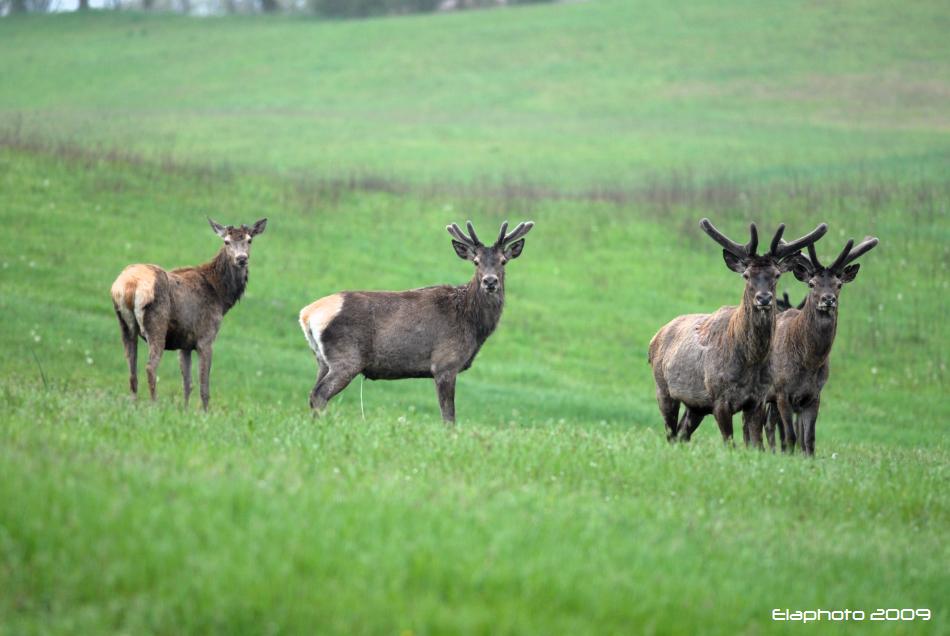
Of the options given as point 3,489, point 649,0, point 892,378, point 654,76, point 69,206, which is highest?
point 649,0

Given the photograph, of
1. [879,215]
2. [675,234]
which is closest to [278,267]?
[675,234]

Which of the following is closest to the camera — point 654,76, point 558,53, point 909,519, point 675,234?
point 909,519

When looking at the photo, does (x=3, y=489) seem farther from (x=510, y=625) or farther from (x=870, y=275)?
(x=870, y=275)

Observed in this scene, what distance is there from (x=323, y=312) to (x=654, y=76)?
52.7 m

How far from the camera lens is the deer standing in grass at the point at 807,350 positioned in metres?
13.0

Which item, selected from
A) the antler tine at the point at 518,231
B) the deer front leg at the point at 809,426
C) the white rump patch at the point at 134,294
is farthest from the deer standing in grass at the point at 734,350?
the white rump patch at the point at 134,294

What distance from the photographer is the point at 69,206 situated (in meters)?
26.8

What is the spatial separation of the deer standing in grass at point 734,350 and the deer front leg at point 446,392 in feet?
7.69

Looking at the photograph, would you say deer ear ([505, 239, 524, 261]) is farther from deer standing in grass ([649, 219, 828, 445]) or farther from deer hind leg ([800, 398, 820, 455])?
deer hind leg ([800, 398, 820, 455])

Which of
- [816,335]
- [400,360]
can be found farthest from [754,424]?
[400,360]

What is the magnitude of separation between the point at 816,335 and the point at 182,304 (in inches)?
275

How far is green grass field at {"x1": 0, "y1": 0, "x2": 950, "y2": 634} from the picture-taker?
20.1ft

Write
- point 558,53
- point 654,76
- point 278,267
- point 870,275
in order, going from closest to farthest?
point 278,267 < point 870,275 < point 654,76 < point 558,53

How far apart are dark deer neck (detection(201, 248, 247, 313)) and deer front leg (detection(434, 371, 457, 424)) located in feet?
9.44
